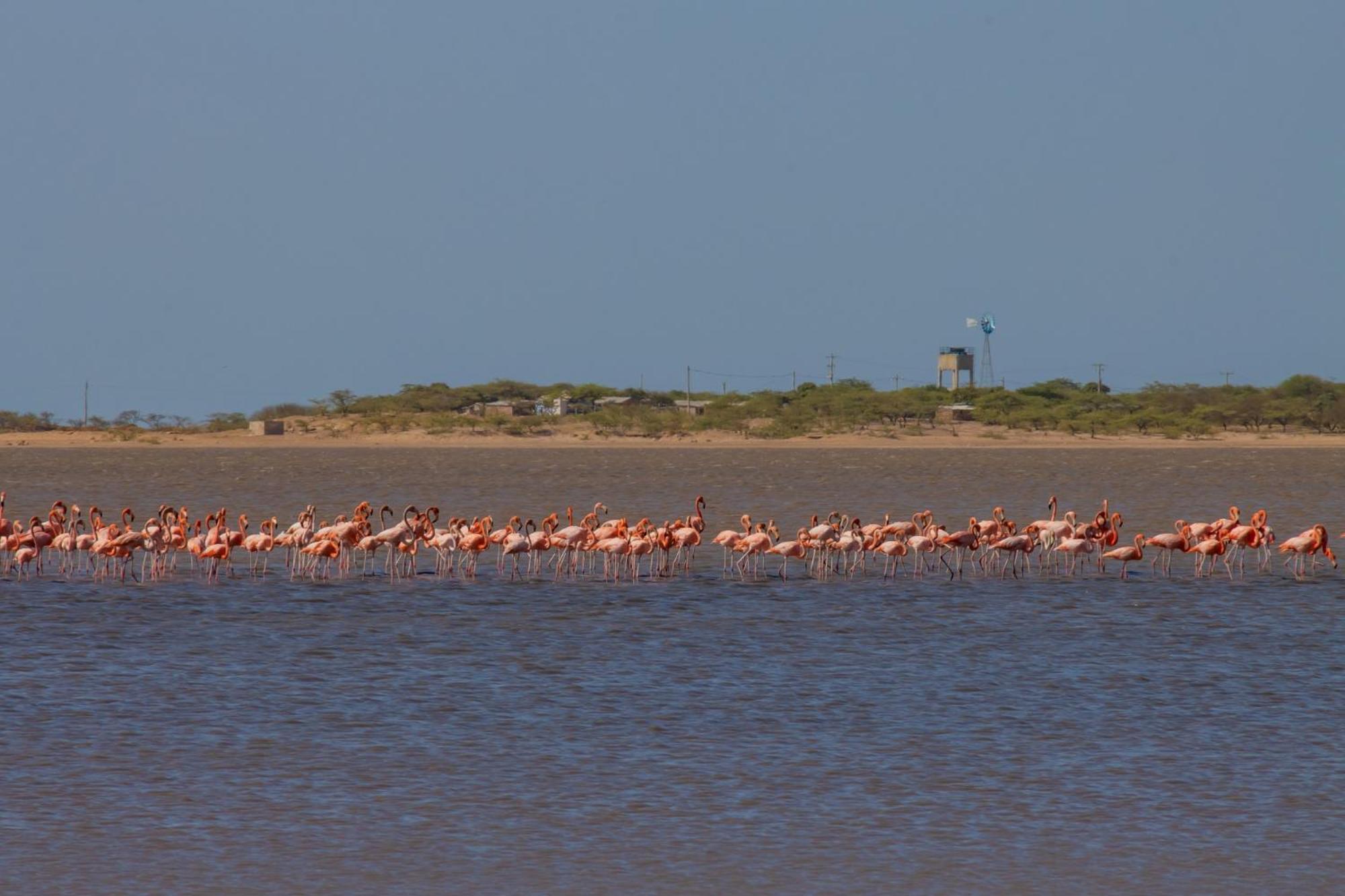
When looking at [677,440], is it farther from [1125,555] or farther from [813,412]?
[1125,555]

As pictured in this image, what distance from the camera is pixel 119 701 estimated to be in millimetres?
13633

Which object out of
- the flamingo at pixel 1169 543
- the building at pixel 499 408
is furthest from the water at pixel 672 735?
the building at pixel 499 408

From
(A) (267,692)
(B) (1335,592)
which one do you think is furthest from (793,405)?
(A) (267,692)

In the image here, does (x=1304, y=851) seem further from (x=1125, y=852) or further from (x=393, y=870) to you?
(x=393, y=870)

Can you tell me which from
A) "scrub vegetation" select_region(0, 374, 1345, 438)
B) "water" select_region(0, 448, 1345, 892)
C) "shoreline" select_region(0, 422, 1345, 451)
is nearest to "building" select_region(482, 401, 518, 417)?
"scrub vegetation" select_region(0, 374, 1345, 438)

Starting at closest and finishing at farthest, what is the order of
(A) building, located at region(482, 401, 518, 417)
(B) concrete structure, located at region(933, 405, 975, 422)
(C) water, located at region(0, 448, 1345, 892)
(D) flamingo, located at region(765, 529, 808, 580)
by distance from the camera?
(C) water, located at region(0, 448, 1345, 892) < (D) flamingo, located at region(765, 529, 808, 580) < (B) concrete structure, located at region(933, 405, 975, 422) < (A) building, located at region(482, 401, 518, 417)

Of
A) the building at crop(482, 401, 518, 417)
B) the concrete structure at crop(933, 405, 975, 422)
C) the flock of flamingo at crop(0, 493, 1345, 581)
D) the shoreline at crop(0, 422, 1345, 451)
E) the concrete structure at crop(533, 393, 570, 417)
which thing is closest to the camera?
the flock of flamingo at crop(0, 493, 1345, 581)

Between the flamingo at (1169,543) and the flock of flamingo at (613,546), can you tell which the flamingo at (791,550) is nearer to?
the flock of flamingo at (613,546)

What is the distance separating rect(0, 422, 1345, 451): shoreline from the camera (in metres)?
76.4

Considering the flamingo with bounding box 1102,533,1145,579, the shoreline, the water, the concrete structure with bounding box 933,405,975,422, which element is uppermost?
the concrete structure with bounding box 933,405,975,422

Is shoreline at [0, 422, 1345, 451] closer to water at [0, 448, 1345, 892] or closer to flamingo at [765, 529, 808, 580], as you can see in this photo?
flamingo at [765, 529, 808, 580]

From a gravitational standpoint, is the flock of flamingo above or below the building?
below

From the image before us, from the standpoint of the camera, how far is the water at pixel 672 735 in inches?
374

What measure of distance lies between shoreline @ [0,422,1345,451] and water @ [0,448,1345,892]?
53475 mm
